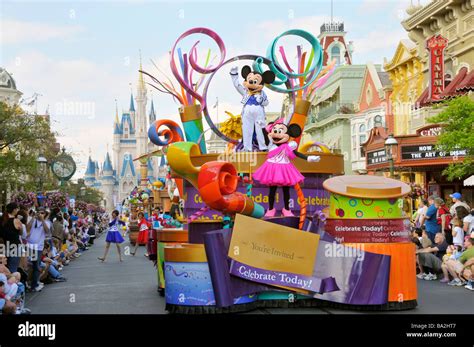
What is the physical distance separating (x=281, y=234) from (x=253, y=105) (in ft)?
8.10

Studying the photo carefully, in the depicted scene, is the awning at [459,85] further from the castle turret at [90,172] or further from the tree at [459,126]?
the castle turret at [90,172]

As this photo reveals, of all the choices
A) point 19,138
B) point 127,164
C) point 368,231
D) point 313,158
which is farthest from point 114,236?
point 127,164

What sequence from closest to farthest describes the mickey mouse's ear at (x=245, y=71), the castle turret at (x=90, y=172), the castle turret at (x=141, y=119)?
the mickey mouse's ear at (x=245, y=71)
the castle turret at (x=90, y=172)
the castle turret at (x=141, y=119)

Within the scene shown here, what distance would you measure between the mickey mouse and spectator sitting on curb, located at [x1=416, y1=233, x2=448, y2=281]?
4774 mm

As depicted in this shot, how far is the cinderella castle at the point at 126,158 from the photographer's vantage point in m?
184

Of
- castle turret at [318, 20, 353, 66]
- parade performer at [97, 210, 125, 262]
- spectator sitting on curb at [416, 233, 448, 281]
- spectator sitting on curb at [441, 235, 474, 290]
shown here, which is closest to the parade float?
spectator sitting on curb at [441, 235, 474, 290]

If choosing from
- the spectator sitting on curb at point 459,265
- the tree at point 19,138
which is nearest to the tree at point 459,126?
the spectator sitting on curb at point 459,265

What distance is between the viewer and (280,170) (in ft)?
32.2

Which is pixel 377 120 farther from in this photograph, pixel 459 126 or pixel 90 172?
pixel 90 172

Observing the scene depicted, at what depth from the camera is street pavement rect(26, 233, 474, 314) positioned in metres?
9.74

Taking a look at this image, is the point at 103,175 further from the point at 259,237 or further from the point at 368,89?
the point at 259,237

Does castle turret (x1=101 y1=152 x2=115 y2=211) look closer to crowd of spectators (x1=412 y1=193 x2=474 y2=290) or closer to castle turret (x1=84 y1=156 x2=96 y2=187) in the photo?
castle turret (x1=84 y1=156 x2=96 y2=187)

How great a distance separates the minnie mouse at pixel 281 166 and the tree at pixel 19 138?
17.7 metres
